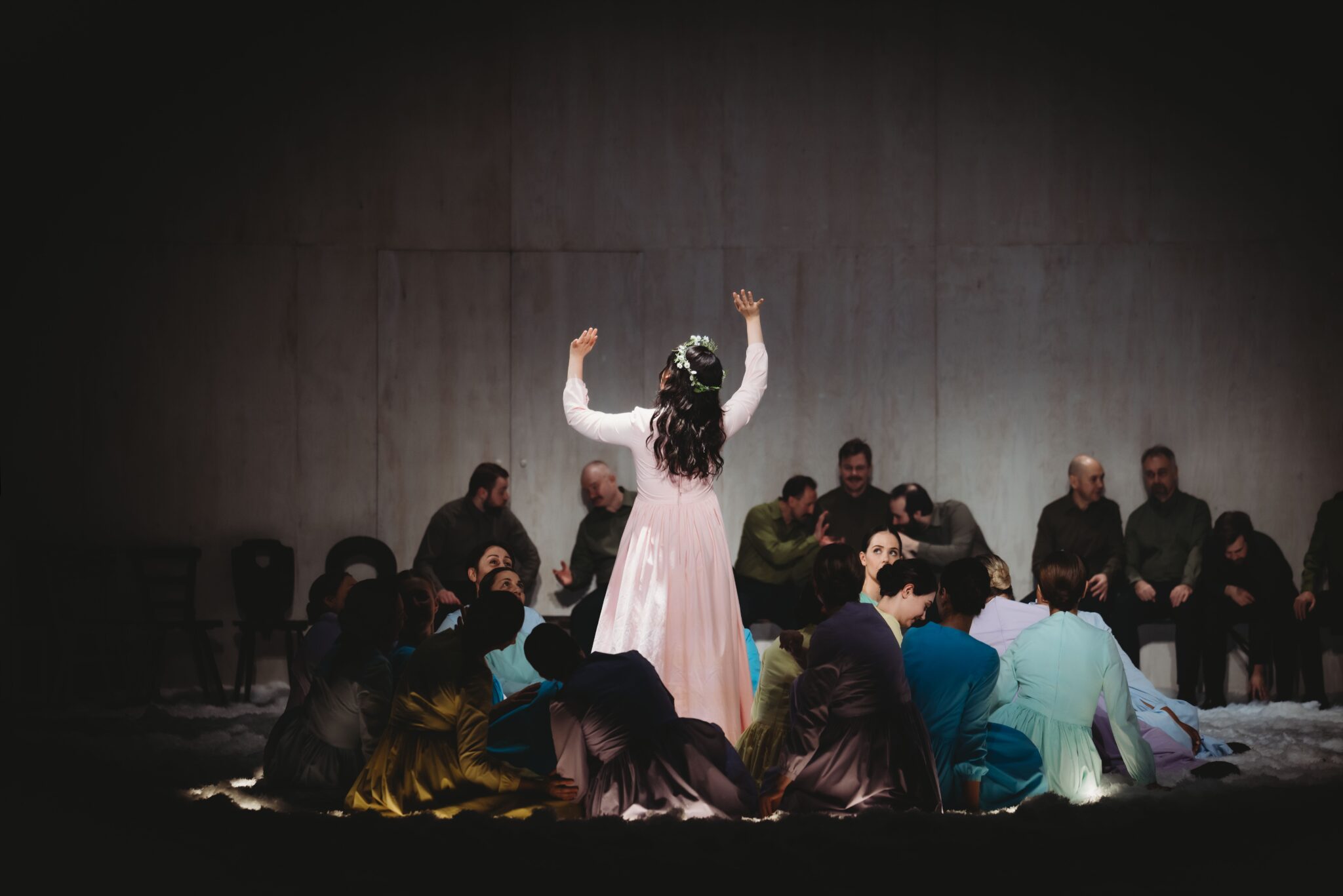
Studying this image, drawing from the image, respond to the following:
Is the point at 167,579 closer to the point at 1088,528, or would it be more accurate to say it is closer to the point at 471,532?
the point at 471,532

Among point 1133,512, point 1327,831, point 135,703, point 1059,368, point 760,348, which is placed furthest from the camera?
point 1059,368

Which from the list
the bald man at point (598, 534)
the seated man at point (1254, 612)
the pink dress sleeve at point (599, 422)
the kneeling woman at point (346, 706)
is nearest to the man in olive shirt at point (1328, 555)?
the seated man at point (1254, 612)

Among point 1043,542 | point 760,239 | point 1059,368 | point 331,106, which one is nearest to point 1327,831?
point 1043,542

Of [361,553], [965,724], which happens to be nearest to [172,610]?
[361,553]

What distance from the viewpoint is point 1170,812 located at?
4078 millimetres

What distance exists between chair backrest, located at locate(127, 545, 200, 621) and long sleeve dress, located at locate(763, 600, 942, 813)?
4.29 m

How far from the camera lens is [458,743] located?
4141mm

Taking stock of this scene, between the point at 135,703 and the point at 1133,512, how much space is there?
5.22 metres

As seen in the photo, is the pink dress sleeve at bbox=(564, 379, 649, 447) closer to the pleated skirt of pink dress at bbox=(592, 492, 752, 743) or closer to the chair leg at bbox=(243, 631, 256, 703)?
the pleated skirt of pink dress at bbox=(592, 492, 752, 743)

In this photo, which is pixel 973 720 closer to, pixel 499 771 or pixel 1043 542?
pixel 499 771

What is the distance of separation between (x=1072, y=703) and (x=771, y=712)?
99 cm

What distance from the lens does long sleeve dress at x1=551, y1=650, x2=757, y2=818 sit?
4031mm

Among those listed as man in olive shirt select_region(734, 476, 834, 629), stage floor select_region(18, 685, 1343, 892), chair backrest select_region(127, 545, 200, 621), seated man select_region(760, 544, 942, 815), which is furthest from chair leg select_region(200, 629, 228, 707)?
seated man select_region(760, 544, 942, 815)

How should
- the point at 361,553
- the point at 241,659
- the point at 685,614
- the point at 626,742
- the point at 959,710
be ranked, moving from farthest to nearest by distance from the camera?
the point at 361,553 → the point at 241,659 → the point at 685,614 → the point at 959,710 → the point at 626,742
